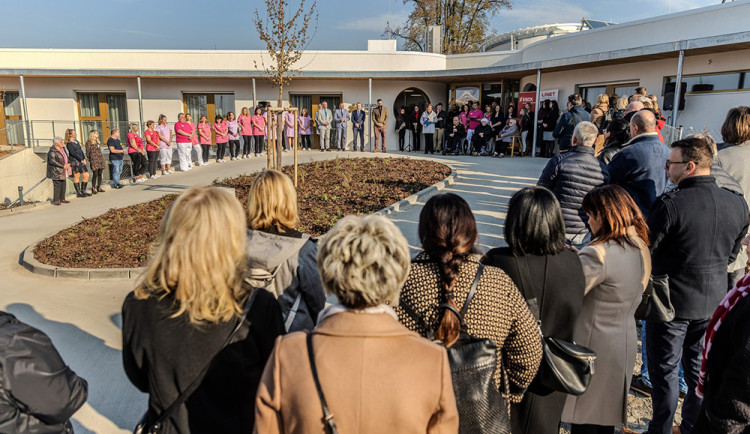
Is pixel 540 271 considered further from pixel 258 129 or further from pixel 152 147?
pixel 258 129

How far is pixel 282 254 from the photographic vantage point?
9.82ft

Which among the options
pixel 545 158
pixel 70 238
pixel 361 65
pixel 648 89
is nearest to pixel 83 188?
pixel 70 238

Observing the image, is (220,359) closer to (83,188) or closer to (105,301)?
(105,301)

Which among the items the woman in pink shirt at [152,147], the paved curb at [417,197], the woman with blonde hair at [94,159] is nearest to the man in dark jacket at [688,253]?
the paved curb at [417,197]

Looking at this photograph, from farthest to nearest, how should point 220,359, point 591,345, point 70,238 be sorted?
point 70,238 < point 591,345 < point 220,359

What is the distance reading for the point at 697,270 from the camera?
3432mm

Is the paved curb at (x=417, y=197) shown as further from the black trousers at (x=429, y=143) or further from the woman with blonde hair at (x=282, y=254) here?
the black trousers at (x=429, y=143)

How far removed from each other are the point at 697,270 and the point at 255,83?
21.4 m

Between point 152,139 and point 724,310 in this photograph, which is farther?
point 152,139

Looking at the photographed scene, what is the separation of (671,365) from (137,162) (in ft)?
53.1

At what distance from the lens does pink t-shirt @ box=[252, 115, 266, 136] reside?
19158 millimetres

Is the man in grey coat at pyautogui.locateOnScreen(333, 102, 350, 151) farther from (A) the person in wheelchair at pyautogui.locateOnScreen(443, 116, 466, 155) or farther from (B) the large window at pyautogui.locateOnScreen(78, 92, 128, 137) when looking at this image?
(B) the large window at pyautogui.locateOnScreen(78, 92, 128, 137)

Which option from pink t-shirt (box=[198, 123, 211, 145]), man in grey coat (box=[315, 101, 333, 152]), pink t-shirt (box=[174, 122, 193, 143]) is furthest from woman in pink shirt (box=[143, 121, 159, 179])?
man in grey coat (box=[315, 101, 333, 152])

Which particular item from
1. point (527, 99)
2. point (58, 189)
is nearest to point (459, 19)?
point (527, 99)
